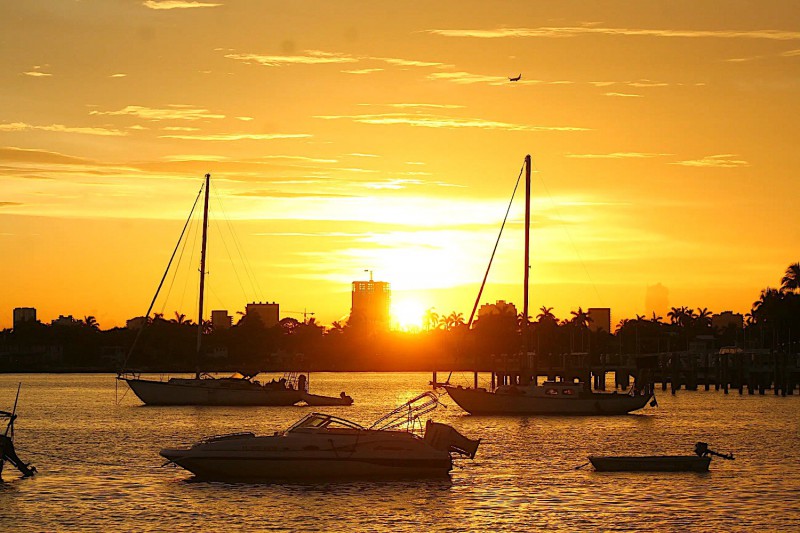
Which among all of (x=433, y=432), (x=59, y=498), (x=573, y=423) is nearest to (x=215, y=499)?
(x=59, y=498)

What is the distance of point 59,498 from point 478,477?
66.9 ft

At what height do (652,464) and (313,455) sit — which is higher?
(313,455)

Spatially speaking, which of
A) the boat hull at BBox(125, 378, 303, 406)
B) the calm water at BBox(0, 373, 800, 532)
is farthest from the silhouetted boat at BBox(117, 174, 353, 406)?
the calm water at BBox(0, 373, 800, 532)

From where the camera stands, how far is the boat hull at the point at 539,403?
9401 cm

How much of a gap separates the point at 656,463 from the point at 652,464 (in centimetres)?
27

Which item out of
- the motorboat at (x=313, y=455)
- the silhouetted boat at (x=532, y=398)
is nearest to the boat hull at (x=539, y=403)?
the silhouetted boat at (x=532, y=398)

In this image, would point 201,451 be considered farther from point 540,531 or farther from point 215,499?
point 540,531

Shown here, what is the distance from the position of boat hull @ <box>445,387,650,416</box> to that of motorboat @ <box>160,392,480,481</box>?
4240 centimetres

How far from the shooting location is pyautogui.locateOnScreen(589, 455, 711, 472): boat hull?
58062mm

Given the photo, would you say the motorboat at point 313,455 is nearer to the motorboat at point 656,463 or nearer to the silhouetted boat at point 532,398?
the motorboat at point 656,463

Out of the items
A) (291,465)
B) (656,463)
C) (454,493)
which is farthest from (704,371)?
(291,465)

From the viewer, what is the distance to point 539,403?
94.2 m

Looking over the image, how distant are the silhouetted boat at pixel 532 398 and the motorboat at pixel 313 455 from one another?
139 ft

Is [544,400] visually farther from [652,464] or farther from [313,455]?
[313,455]
